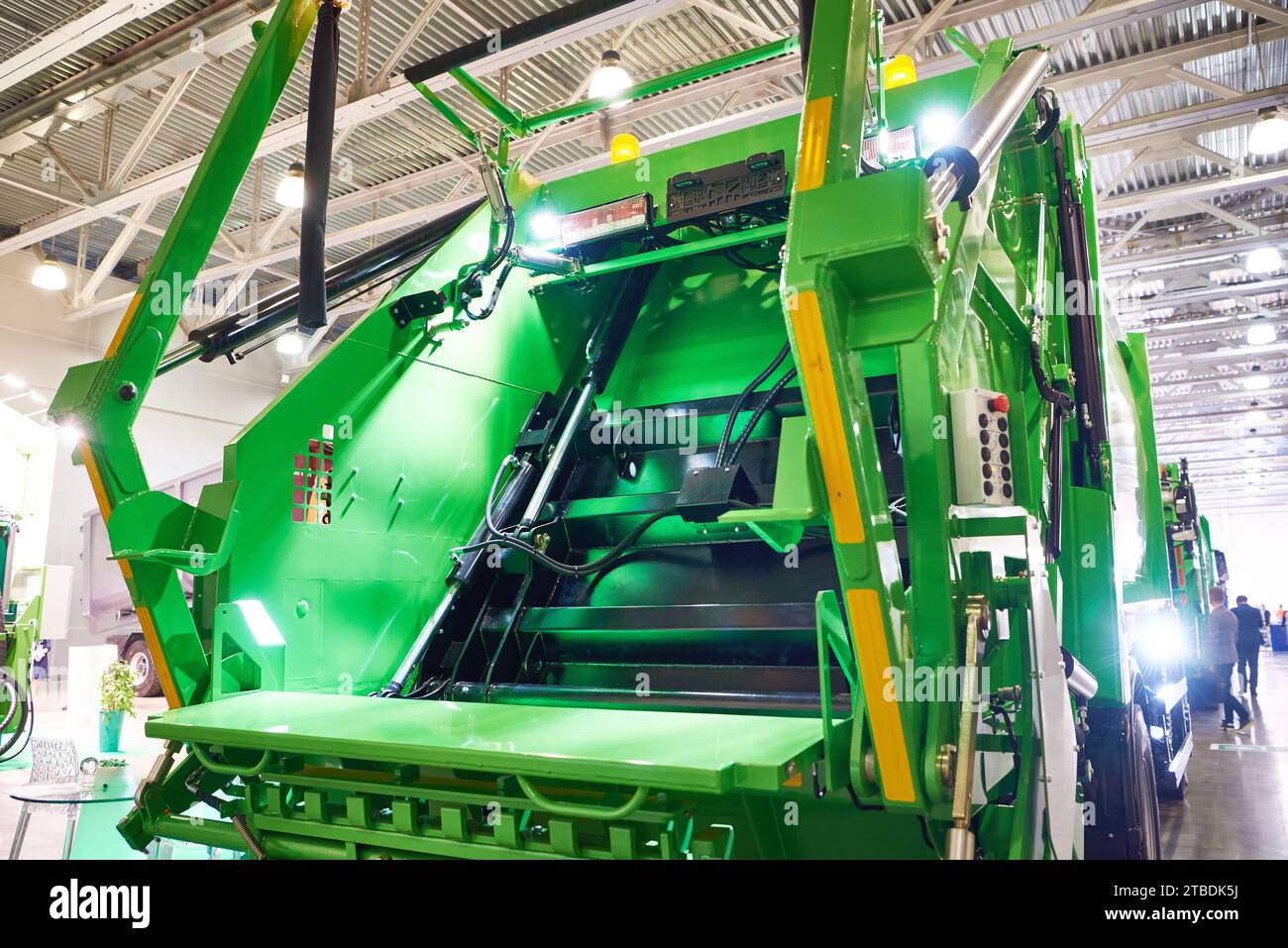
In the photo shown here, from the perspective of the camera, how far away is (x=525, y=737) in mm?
1680

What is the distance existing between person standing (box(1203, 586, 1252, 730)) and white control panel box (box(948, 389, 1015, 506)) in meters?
8.05

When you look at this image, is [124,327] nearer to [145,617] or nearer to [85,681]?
[145,617]

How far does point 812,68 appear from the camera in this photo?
1.59 metres

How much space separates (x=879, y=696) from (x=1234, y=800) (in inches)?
189

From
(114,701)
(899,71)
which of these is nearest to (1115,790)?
(899,71)

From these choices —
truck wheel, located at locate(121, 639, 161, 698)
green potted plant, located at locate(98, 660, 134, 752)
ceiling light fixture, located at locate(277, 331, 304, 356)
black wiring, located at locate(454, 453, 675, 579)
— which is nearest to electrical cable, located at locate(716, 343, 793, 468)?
black wiring, located at locate(454, 453, 675, 579)

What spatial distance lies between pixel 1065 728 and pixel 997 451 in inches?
23.0

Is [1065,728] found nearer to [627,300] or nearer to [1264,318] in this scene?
[627,300]

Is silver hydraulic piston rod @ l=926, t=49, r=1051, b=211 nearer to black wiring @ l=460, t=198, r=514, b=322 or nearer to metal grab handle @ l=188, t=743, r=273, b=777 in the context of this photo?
black wiring @ l=460, t=198, r=514, b=322

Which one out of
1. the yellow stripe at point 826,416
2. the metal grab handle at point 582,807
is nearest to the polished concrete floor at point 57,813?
the metal grab handle at point 582,807

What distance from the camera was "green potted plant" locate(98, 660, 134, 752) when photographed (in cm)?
628

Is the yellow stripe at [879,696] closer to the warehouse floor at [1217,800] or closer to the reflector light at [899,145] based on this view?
the reflector light at [899,145]

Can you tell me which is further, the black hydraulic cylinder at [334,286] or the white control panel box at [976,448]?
the black hydraulic cylinder at [334,286]

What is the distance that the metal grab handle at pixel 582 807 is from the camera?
1.47 metres
